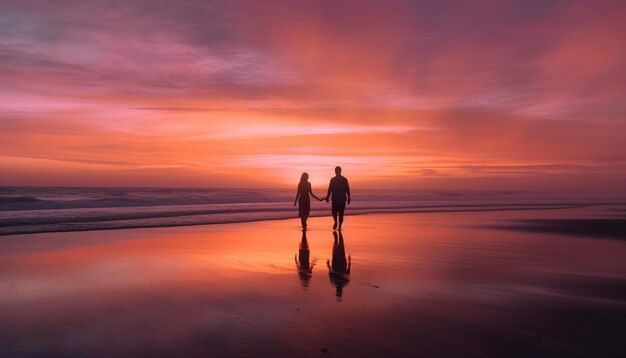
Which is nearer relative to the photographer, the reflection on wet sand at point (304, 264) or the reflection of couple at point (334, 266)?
the reflection of couple at point (334, 266)

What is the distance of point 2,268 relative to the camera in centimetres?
971

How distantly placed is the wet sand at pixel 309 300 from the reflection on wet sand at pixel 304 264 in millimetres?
46

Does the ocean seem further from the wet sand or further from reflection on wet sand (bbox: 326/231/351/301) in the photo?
reflection on wet sand (bbox: 326/231/351/301)

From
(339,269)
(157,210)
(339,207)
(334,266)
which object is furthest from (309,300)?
(157,210)

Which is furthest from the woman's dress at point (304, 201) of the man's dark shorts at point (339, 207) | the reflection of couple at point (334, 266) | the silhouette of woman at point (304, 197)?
the reflection of couple at point (334, 266)

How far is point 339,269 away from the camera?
977 centimetres

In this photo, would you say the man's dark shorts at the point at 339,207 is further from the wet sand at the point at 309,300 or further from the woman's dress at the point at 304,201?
the wet sand at the point at 309,300

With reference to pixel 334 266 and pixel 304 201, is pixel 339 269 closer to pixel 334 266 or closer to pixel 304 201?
pixel 334 266

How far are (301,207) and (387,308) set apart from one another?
12658 mm

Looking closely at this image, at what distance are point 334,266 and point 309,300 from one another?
10.4 feet

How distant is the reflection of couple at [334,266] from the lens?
831 centimetres

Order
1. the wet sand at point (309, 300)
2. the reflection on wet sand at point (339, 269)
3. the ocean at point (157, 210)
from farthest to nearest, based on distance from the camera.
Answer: the ocean at point (157, 210), the reflection on wet sand at point (339, 269), the wet sand at point (309, 300)

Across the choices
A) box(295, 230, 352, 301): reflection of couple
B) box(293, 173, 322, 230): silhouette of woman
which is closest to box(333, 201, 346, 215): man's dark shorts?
box(293, 173, 322, 230): silhouette of woman

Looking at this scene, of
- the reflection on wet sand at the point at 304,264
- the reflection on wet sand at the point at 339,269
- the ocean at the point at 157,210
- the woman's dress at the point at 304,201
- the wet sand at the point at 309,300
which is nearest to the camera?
the wet sand at the point at 309,300
